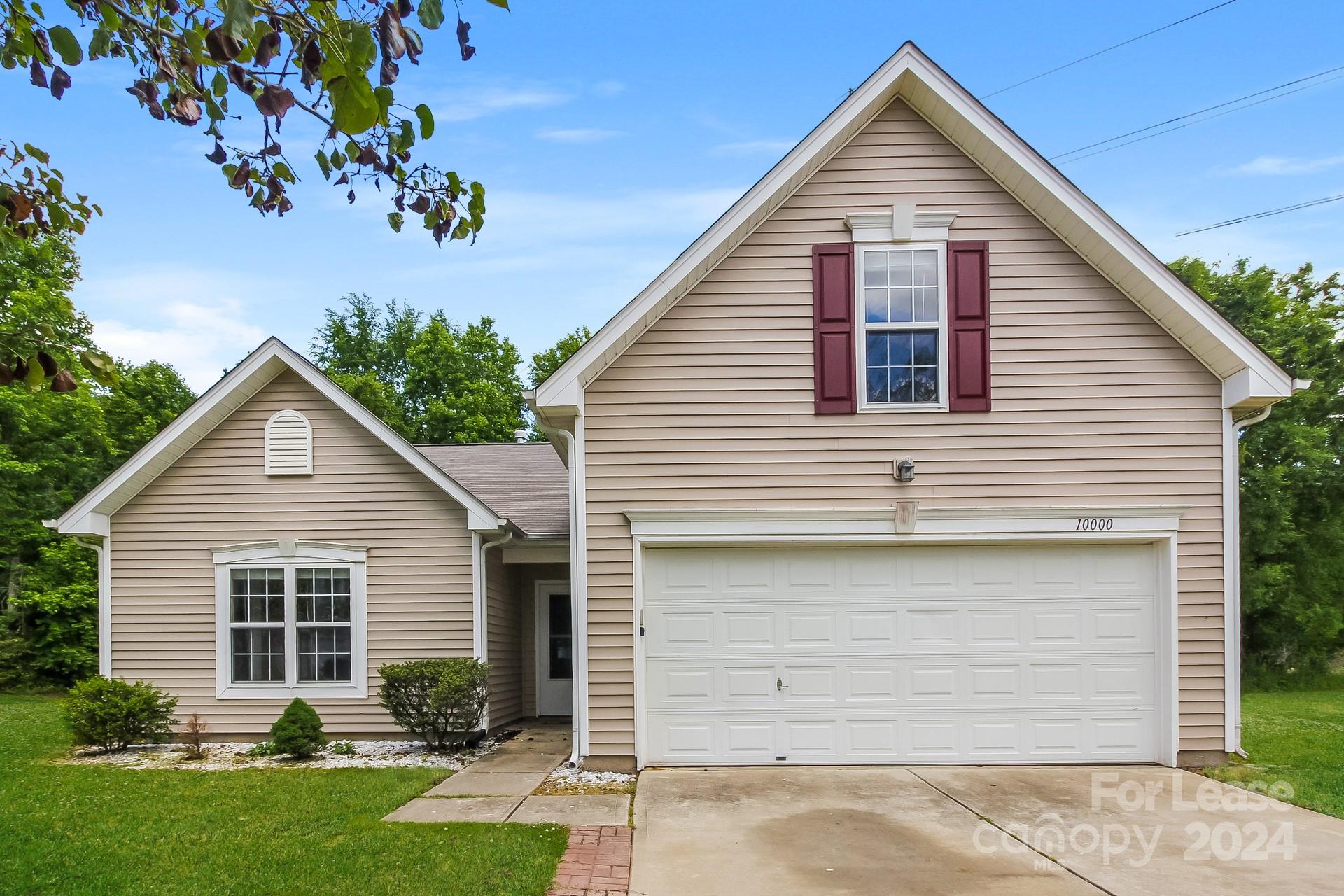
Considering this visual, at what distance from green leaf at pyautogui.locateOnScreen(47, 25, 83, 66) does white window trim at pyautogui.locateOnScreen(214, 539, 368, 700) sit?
9251mm

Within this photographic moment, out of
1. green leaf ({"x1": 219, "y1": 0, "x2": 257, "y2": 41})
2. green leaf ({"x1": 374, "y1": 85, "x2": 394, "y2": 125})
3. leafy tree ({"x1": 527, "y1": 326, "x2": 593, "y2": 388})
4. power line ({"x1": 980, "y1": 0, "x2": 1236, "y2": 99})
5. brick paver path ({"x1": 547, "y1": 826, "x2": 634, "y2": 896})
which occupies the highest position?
power line ({"x1": 980, "y1": 0, "x2": 1236, "y2": 99})

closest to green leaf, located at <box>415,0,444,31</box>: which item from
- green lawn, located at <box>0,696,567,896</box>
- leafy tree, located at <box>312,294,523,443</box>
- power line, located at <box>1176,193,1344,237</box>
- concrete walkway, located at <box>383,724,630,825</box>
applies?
green lawn, located at <box>0,696,567,896</box>

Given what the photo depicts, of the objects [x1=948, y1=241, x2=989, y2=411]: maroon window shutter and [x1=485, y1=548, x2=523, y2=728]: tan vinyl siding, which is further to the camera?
[x1=485, y1=548, x2=523, y2=728]: tan vinyl siding

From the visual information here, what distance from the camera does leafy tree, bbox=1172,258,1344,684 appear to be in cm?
2117

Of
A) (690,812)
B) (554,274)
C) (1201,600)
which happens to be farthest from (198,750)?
→ (554,274)

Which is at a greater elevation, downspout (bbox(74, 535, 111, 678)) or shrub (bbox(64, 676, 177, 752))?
downspout (bbox(74, 535, 111, 678))

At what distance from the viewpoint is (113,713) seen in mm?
11109

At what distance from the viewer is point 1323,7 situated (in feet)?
47.4

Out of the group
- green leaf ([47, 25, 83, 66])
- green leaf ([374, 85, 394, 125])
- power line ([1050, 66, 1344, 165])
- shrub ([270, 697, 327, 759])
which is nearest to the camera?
green leaf ([374, 85, 394, 125])

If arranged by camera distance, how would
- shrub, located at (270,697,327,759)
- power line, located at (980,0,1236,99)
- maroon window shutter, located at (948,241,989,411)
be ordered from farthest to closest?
power line, located at (980,0,1236,99), shrub, located at (270,697,327,759), maroon window shutter, located at (948,241,989,411)

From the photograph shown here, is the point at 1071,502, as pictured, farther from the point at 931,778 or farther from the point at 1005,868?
the point at 1005,868

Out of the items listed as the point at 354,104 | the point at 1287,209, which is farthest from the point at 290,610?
the point at 1287,209

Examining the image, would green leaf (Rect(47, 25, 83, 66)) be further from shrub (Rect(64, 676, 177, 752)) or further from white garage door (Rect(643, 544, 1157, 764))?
shrub (Rect(64, 676, 177, 752))

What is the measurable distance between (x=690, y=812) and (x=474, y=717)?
13.2 feet
